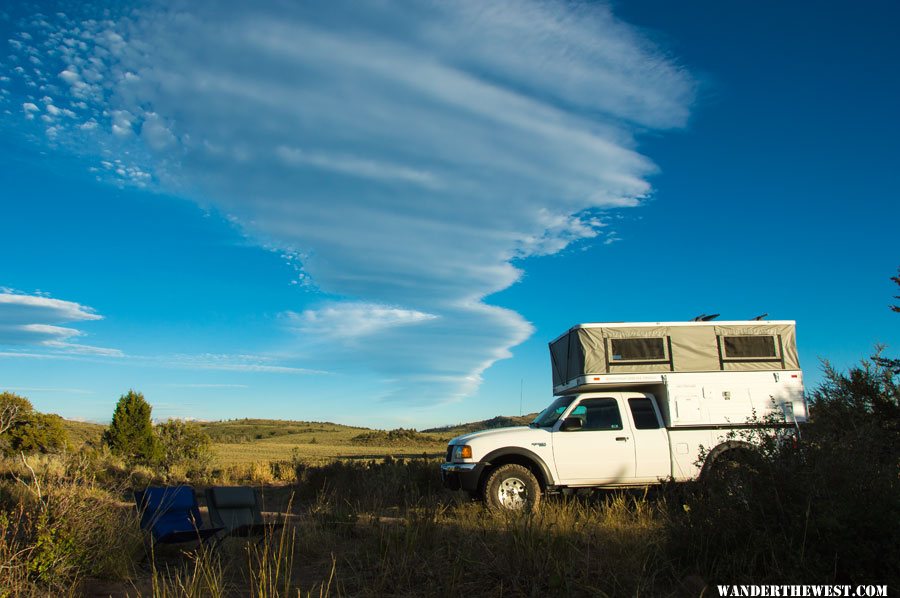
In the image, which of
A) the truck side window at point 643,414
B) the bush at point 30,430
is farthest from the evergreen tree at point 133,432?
the truck side window at point 643,414

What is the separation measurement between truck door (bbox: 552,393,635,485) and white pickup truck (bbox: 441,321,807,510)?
16 millimetres

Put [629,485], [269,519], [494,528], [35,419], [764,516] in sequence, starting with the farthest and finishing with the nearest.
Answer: [35,419] → [629,485] → [269,519] → [494,528] → [764,516]

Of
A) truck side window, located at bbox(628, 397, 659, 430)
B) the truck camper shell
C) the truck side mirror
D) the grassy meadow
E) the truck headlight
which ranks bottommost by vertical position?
the grassy meadow

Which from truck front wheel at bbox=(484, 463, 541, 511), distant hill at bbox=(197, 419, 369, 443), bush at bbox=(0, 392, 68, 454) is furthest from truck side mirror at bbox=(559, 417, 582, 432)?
distant hill at bbox=(197, 419, 369, 443)

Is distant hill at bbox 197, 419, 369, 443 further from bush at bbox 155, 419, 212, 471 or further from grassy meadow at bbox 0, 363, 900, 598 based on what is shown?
grassy meadow at bbox 0, 363, 900, 598

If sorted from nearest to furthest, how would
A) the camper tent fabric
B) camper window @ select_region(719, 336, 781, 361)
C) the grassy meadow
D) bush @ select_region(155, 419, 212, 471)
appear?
the grassy meadow, the camper tent fabric, camper window @ select_region(719, 336, 781, 361), bush @ select_region(155, 419, 212, 471)

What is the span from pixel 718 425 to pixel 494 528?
16.6 feet

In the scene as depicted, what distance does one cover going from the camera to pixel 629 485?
979cm

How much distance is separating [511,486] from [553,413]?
154cm

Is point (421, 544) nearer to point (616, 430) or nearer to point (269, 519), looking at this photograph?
point (269, 519)

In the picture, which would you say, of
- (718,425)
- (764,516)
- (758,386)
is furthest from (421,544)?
(758,386)

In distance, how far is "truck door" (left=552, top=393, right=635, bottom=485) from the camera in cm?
965

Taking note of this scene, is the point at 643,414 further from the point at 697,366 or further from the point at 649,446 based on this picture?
the point at 697,366

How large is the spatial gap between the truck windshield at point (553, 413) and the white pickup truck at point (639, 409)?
25mm
